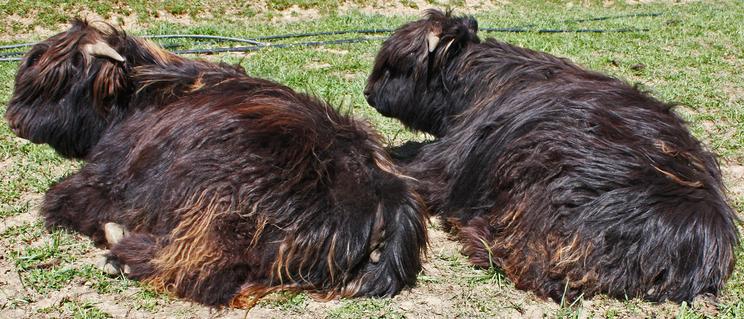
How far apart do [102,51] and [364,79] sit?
412 cm

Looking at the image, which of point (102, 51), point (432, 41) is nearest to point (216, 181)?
point (102, 51)

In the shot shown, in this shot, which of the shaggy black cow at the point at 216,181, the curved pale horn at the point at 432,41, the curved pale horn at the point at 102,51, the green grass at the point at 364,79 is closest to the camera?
the shaggy black cow at the point at 216,181

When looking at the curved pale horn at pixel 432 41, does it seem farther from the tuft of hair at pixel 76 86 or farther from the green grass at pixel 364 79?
the tuft of hair at pixel 76 86

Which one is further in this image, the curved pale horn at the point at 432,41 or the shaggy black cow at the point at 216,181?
the curved pale horn at the point at 432,41

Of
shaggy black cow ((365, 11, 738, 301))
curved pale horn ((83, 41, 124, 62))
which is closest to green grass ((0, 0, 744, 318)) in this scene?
shaggy black cow ((365, 11, 738, 301))

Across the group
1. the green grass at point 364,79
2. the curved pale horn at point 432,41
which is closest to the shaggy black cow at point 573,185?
the curved pale horn at point 432,41

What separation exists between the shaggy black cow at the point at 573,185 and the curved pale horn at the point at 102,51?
6.83ft

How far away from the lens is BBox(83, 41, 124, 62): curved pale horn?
4.34 m

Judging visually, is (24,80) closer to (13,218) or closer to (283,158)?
(13,218)

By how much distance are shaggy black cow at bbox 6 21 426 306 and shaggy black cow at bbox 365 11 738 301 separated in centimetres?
63

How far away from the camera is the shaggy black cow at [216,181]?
144 inches

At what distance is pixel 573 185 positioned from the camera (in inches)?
159

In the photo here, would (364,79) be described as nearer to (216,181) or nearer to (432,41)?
(432,41)

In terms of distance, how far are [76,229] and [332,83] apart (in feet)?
13.0
